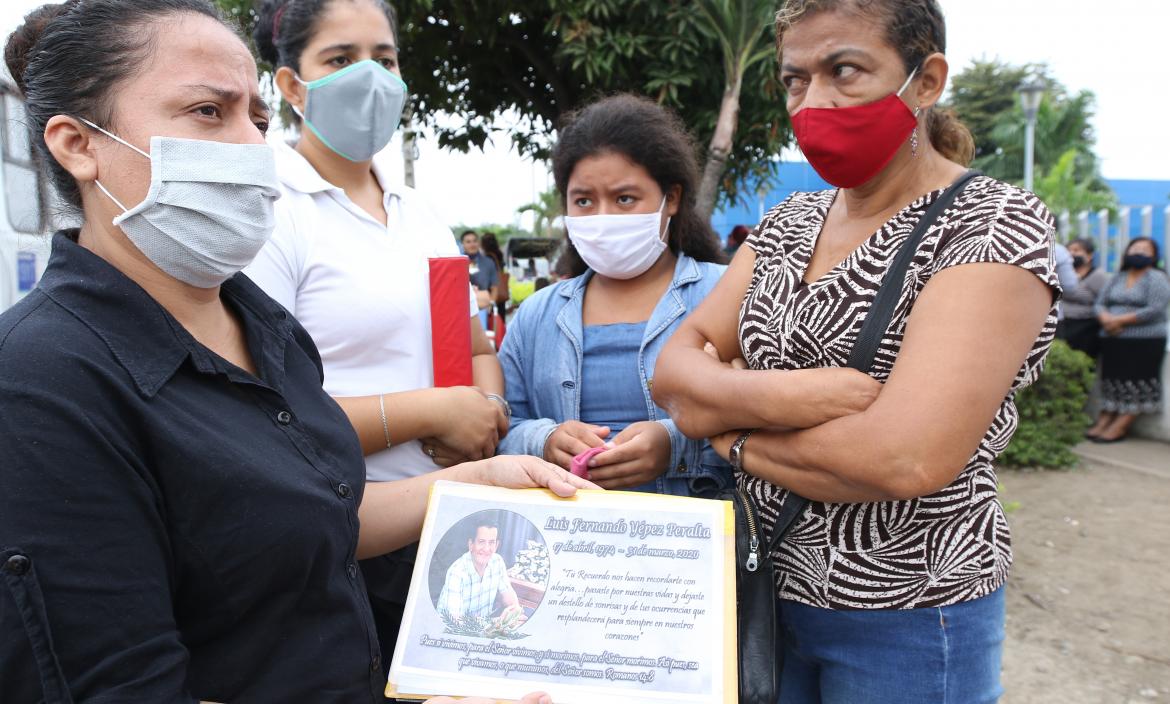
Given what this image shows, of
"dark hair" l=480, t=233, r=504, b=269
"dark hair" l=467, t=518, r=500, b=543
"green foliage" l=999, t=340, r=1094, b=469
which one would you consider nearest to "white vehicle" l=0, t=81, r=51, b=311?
"dark hair" l=467, t=518, r=500, b=543

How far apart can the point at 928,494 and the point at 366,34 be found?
1.85m

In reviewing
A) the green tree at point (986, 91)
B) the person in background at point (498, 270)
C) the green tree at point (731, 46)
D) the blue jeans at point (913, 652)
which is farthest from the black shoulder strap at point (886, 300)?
the green tree at point (986, 91)

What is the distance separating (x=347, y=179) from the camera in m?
2.26

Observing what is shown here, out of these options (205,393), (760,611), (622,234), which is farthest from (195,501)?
(622,234)

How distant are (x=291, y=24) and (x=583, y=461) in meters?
1.43

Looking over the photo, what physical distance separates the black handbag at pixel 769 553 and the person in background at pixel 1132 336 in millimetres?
8217

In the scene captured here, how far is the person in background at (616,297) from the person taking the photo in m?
2.22

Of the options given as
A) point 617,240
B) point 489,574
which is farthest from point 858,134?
point 489,574

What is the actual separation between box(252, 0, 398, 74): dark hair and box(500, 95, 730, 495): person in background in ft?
2.39

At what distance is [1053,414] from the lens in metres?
7.61

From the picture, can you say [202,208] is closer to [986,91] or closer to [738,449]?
[738,449]

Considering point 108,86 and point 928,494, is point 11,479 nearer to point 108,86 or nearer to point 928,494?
point 108,86

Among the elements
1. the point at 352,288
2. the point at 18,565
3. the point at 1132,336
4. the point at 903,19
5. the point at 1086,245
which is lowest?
the point at 1132,336

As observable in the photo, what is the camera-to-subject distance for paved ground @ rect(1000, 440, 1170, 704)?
390 cm
